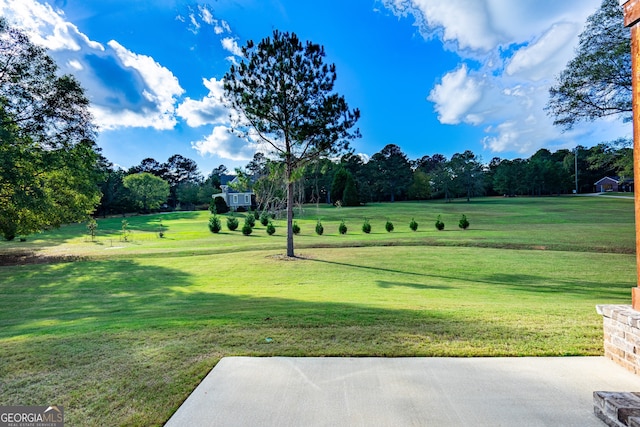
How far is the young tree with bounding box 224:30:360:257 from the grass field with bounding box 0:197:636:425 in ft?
16.1

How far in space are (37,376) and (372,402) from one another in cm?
315

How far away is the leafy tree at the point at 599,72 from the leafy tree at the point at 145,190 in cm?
5612

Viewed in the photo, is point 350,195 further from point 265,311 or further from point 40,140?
point 265,311

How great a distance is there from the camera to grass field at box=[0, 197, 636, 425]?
311cm

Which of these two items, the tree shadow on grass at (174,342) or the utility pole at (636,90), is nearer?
the tree shadow on grass at (174,342)

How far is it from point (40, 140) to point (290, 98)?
476 inches

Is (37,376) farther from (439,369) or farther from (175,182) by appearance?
(175,182)

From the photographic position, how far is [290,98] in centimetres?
1392

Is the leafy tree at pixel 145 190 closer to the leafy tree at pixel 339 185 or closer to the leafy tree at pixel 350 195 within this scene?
the leafy tree at pixel 339 185

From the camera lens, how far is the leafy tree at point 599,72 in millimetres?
12977

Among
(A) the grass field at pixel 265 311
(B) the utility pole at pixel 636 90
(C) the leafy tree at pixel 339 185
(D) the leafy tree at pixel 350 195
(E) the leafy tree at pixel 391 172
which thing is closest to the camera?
(B) the utility pole at pixel 636 90

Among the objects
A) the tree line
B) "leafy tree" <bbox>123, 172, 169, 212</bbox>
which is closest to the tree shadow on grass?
the tree line

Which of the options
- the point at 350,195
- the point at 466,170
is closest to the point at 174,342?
the point at 350,195

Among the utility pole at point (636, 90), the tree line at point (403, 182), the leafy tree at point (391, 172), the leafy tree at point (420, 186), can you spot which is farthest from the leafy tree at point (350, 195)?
the utility pole at point (636, 90)
